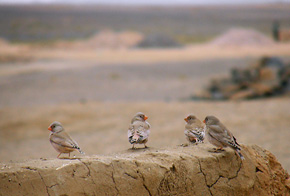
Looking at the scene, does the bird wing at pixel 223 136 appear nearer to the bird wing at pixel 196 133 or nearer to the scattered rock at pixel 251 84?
the bird wing at pixel 196 133

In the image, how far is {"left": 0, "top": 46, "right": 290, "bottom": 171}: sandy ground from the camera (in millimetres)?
A: 13688

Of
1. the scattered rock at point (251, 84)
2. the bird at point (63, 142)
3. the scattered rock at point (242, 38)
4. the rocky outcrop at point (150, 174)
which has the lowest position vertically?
the rocky outcrop at point (150, 174)

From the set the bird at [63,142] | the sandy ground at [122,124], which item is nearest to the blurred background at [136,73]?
the sandy ground at [122,124]

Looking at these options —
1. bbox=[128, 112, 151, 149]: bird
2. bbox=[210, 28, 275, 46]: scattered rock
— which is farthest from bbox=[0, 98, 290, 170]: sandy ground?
bbox=[210, 28, 275, 46]: scattered rock

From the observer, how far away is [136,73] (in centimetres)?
2706

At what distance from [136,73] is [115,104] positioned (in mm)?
8174

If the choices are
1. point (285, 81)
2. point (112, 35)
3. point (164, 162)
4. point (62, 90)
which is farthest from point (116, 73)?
point (164, 162)

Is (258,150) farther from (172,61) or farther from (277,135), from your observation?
(172,61)

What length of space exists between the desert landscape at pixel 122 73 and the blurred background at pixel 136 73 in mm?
58

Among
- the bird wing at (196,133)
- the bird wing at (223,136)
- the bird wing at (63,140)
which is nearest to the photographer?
the bird wing at (223,136)

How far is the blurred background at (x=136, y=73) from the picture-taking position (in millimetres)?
14797

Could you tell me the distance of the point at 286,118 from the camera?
1523 centimetres

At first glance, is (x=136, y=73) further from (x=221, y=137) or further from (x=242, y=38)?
(x=221, y=137)

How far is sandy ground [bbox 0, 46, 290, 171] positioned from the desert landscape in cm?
4
